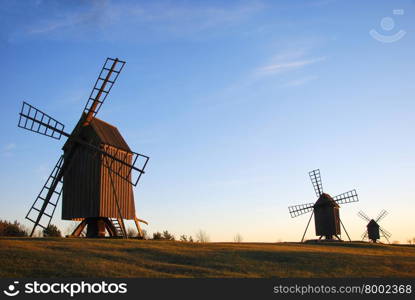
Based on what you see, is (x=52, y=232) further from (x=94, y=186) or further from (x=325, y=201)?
(x=325, y=201)

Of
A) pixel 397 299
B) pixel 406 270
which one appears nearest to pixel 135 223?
pixel 406 270

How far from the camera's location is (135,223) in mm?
34500

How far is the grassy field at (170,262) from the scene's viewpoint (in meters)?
19.2

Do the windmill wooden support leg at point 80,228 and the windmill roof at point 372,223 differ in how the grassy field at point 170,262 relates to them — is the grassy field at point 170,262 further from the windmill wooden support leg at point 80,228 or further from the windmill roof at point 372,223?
the windmill roof at point 372,223

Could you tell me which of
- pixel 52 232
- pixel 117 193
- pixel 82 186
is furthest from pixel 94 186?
pixel 52 232

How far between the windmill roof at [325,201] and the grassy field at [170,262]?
22.1m

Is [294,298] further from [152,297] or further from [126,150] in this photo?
[126,150]

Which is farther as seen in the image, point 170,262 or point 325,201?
point 325,201

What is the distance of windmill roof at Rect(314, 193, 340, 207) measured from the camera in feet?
168

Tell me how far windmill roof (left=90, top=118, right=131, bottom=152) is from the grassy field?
772cm

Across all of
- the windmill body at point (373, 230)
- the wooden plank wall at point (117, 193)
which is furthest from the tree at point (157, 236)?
the windmill body at point (373, 230)

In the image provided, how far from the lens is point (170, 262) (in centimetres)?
2259

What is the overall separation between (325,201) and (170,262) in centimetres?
3277

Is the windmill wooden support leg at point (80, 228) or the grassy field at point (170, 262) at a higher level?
the windmill wooden support leg at point (80, 228)
